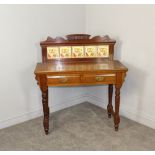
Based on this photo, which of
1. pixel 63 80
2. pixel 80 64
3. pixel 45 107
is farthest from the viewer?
pixel 80 64

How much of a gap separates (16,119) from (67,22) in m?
1.29

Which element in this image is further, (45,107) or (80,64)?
(80,64)

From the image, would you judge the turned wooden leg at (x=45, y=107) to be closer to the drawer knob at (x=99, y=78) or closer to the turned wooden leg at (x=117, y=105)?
the drawer knob at (x=99, y=78)

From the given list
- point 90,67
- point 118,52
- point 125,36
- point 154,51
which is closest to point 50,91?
point 90,67

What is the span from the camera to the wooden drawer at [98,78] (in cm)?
196

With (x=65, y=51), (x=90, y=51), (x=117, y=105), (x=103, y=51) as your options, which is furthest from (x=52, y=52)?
(x=117, y=105)

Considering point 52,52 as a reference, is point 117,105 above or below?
below

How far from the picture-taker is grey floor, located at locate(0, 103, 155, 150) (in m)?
1.96

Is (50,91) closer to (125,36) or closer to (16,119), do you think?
(16,119)

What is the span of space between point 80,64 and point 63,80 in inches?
13.6

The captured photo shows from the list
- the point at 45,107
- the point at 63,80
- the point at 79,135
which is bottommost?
the point at 79,135

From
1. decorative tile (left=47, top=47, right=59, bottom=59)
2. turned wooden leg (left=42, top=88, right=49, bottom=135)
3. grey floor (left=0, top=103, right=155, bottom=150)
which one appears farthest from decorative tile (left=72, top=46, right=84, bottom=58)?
grey floor (left=0, top=103, right=155, bottom=150)

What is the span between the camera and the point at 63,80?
1948mm

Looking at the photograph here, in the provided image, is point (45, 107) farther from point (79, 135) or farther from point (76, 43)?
point (76, 43)
